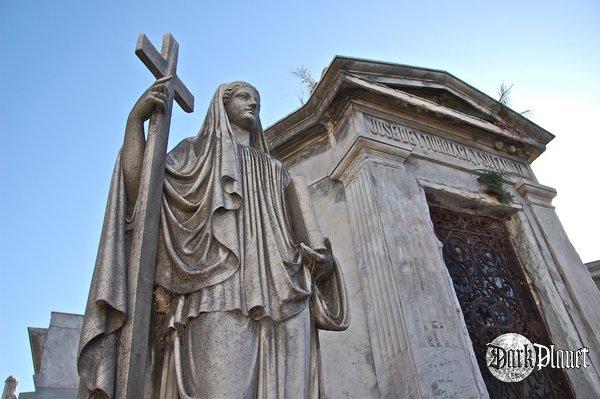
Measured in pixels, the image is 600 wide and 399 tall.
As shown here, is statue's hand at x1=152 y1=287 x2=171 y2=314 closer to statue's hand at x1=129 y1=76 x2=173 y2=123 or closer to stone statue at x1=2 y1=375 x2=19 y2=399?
statue's hand at x1=129 y1=76 x2=173 y2=123

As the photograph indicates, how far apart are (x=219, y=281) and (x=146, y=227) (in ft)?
1.55

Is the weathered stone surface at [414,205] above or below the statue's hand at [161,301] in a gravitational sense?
above

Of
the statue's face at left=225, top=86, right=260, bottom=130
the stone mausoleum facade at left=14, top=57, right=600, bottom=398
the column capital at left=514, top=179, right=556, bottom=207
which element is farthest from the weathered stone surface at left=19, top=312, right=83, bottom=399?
the column capital at left=514, top=179, right=556, bottom=207

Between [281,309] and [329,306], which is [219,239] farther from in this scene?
[329,306]

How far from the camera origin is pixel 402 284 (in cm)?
464

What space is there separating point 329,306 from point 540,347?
3678mm

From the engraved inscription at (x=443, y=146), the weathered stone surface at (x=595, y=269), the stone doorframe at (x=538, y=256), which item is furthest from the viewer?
the weathered stone surface at (x=595, y=269)

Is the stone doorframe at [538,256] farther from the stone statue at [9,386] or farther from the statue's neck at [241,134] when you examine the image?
the stone statue at [9,386]

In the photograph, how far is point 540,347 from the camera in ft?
18.2

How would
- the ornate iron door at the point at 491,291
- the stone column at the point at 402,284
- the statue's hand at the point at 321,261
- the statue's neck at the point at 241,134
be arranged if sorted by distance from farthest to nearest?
1. the ornate iron door at the point at 491,291
2. the stone column at the point at 402,284
3. the statue's neck at the point at 241,134
4. the statue's hand at the point at 321,261

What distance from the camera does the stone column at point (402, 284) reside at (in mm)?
4164

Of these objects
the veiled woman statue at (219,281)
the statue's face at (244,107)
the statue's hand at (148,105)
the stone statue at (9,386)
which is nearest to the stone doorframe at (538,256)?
the statue's face at (244,107)

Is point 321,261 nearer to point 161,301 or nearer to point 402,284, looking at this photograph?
point 161,301

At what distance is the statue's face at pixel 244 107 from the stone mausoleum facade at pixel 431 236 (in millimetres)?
2030
